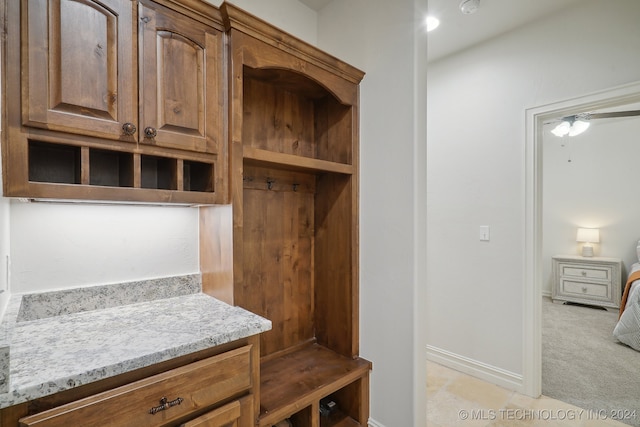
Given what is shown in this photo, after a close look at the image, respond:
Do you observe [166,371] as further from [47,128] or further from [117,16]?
[117,16]

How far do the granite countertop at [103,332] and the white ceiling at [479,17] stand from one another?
207 centimetres

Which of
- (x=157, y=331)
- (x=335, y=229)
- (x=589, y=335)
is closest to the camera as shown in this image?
(x=157, y=331)

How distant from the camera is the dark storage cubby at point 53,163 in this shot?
1211 millimetres

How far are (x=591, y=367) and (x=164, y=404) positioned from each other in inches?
133

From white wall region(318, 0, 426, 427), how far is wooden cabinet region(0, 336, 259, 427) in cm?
85

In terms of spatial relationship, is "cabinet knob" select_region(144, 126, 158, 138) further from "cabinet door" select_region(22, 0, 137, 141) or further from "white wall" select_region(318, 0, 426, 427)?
"white wall" select_region(318, 0, 426, 427)

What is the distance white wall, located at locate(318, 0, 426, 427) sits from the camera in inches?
66.3

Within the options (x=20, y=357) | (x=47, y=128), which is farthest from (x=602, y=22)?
(x=20, y=357)

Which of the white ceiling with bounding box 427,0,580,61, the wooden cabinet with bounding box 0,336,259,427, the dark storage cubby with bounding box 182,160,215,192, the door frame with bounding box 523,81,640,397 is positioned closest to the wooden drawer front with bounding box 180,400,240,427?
the wooden cabinet with bounding box 0,336,259,427

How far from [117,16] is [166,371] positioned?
49.9 inches

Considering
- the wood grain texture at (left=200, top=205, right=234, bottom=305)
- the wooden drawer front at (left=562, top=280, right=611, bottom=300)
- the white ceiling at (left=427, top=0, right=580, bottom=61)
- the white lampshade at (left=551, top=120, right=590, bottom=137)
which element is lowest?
the wooden drawer front at (left=562, top=280, right=611, bottom=300)

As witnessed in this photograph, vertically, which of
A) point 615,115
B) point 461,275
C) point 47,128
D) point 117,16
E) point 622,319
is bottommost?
point 622,319

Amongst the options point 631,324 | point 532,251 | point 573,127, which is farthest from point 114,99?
point 631,324

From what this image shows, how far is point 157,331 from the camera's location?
113 centimetres
